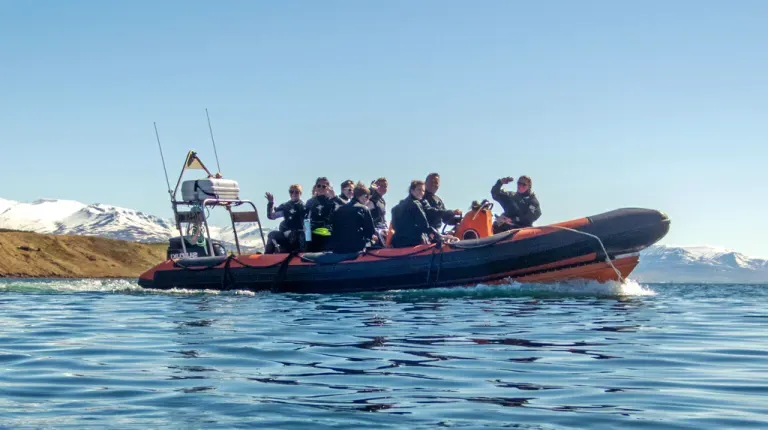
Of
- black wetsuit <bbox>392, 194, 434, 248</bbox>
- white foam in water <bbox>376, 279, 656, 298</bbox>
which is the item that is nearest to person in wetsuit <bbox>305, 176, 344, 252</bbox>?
black wetsuit <bbox>392, 194, 434, 248</bbox>

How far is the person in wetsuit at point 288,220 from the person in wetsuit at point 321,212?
310mm

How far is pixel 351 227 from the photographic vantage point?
17781 mm

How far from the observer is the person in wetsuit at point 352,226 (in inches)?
692

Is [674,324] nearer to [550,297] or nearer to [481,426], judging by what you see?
[550,297]

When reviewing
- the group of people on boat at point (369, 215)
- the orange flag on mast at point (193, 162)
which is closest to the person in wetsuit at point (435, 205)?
the group of people on boat at point (369, 215)

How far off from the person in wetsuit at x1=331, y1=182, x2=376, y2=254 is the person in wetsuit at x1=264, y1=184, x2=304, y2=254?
1133 millimetres

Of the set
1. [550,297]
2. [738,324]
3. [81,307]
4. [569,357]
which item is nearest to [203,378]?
[569,357]

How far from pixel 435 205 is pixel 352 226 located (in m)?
1.67

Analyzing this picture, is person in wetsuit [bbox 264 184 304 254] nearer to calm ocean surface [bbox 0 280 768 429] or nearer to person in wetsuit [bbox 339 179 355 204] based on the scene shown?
person in wetsuit [bbox 339 179 355 204]

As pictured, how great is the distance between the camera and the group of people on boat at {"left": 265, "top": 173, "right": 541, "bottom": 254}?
17594 millimetres

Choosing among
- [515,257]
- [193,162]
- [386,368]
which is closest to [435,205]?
[515,257]

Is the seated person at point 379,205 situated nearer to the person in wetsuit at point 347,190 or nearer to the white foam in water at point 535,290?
the person in wetsuit at point 347,190

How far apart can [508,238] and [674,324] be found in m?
5.60

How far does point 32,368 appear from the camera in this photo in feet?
24.6
